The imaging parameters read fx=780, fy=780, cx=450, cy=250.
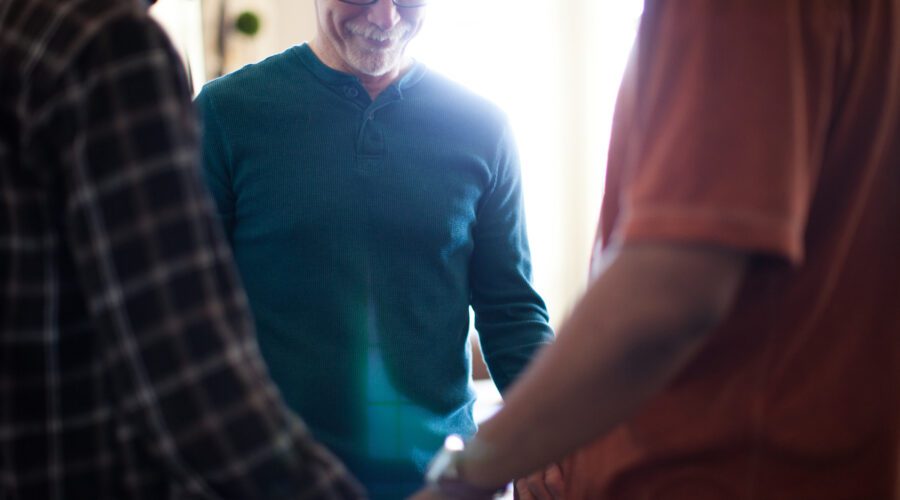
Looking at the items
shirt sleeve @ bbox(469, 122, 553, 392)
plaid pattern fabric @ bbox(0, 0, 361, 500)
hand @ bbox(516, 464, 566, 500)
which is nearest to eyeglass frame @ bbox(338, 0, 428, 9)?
shirt sleeve @ bbox(469, 122, 553, 392)

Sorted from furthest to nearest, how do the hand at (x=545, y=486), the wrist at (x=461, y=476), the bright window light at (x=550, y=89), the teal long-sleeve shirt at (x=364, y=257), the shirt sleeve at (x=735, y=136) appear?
1. the bright window light at (x=550, y=89)
2. the teal long-sleeve shirt at (x=364, y=257)
3. the hand at (x=545, y=486)
4. the wrist at (x=461, y=476)
5. the shirt sleeve at (x=735, y=136)

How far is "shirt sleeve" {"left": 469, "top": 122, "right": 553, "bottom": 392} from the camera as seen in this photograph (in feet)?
4.07

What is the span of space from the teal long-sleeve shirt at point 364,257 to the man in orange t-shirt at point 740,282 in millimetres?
537

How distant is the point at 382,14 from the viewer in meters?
1.26

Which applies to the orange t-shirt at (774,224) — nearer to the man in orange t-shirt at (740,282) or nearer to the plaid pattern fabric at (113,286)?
the man in orange t-shirt at (740,282)

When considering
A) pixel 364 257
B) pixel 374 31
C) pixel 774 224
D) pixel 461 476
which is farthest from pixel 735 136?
→ pixel 374 31

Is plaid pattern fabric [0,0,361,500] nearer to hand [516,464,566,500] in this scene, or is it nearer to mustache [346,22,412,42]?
hand [516,464,566,500]

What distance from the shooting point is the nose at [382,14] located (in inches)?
49.5

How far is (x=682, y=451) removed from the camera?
624mm

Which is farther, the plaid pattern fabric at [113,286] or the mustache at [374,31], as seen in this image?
the mustache at [374,31]

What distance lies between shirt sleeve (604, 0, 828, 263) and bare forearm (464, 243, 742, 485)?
3 cm

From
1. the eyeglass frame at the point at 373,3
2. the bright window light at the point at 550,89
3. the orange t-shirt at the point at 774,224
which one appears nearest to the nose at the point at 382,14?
the eyeglass frame at the point at 373,3

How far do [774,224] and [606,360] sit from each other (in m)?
0.15

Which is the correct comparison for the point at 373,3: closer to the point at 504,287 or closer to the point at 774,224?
the point at 504,287
